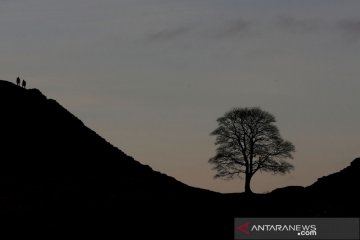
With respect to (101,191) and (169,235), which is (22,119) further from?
(169,235)

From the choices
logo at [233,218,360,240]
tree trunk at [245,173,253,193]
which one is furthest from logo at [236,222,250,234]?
tree trunk at [245,173,253,193]

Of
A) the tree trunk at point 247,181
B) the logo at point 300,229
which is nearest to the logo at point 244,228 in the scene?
the logo at point 300,229

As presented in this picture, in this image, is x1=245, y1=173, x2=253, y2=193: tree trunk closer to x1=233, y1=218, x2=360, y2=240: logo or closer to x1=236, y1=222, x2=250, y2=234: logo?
x1=233, y1=218, x2=360, y2=240: logo

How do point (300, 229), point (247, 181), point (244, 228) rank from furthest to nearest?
point (247, 181) → point (244, 228) → point (300, 229)

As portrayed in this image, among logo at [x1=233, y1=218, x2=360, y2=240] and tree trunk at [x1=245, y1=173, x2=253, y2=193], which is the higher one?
tree trunk at [x1=245, y1=173, x2=253, y2=193]

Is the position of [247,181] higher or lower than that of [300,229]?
higher

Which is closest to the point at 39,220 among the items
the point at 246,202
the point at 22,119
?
the point at 246,202

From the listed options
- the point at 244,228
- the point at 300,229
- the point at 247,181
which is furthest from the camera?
the point at 247,181

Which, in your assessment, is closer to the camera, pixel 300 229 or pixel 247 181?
pixel 300 229

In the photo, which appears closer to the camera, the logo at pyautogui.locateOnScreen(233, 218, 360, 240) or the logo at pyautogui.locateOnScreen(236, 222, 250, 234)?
the logo at pyautogui.locateOnScreen(233, 218, 360, 240)

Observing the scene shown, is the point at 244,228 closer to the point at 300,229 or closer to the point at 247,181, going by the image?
the point at 300,229

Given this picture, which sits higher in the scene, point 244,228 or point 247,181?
point 247,181

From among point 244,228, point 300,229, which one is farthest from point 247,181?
point 300,229

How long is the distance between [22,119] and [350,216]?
47.9 metres
